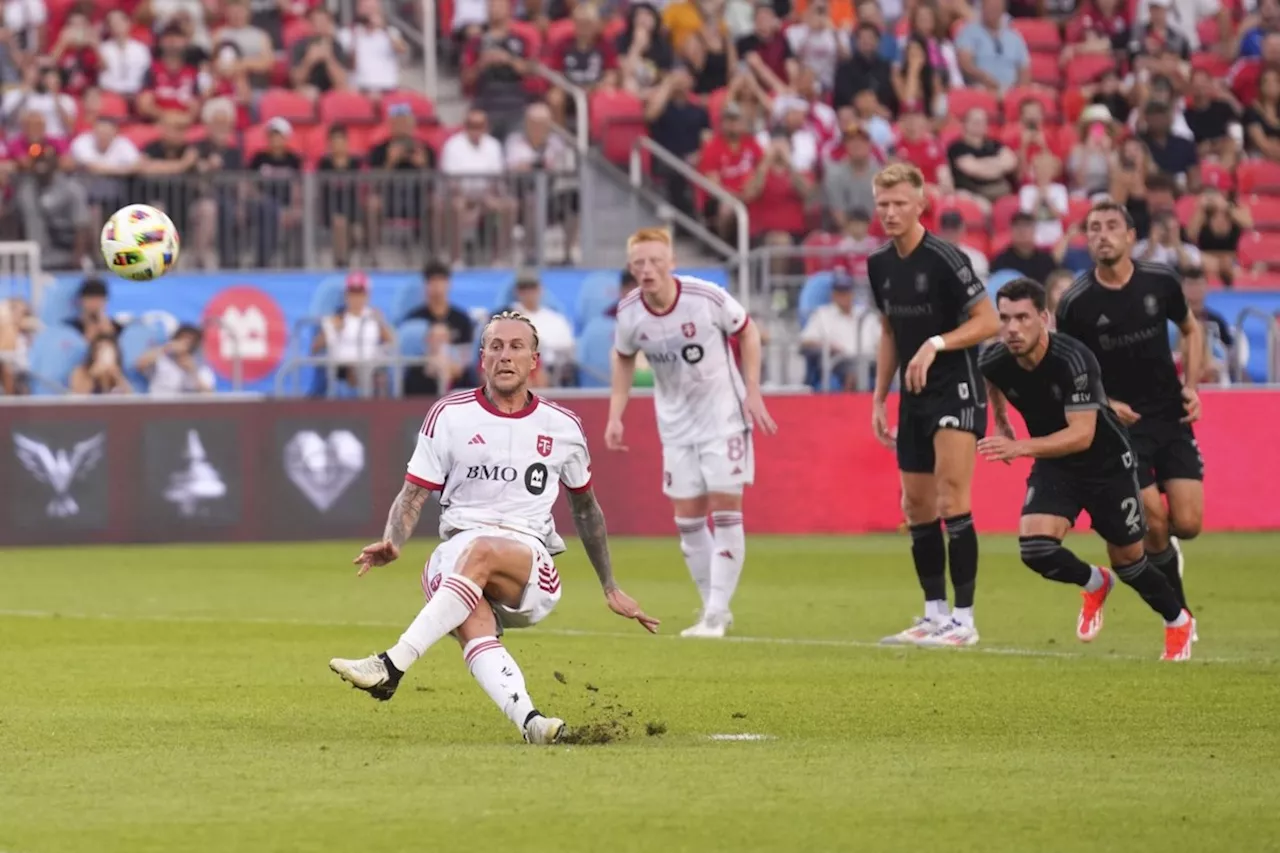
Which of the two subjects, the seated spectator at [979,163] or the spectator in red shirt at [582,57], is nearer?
the seated spectator at [979,163]

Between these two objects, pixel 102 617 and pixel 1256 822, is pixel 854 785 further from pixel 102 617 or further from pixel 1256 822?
pixel 102 617

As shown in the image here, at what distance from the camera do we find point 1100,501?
11.8 m

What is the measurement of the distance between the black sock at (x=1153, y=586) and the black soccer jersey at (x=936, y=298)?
1478mm

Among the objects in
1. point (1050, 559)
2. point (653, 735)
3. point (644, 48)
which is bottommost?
point (653, 735)

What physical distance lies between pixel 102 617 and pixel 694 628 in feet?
12.5

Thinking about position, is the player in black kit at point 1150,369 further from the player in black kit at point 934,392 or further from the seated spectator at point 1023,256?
the seated spectator at point 1023,256

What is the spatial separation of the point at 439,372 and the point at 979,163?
7.89m

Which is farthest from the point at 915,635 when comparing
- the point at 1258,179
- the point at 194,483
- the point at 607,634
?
the point at 1258,179

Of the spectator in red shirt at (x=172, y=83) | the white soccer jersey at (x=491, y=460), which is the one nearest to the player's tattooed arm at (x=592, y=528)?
the white soccer jersey at (x=491, y=460)

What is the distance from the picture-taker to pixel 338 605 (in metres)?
15.3

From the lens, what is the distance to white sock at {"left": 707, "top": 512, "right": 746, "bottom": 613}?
13.5 meters

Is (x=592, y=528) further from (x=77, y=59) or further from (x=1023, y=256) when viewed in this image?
(x=77, y=59)

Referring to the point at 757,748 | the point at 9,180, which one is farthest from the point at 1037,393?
the point at 9,180

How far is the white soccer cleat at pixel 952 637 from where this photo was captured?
41.4ft
